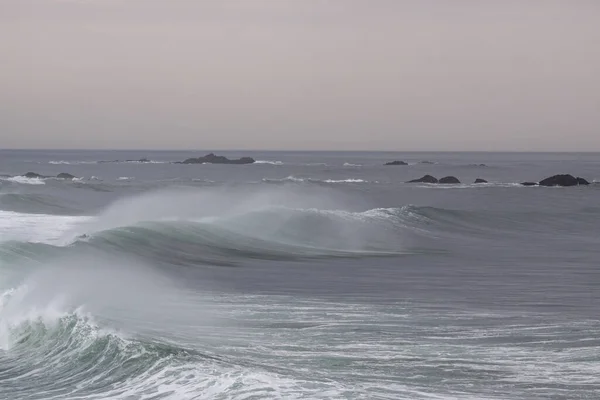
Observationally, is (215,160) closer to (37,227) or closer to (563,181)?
(563,181)

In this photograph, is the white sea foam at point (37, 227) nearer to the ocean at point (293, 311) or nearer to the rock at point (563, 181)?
the ocean at point (293, 311)

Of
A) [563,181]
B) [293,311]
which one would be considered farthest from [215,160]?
[293,311]

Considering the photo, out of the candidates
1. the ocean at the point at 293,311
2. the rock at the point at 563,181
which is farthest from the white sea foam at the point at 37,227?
the rock at the point at 563,181

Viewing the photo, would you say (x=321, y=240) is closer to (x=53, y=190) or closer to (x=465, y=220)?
→ (x=465, y=220)

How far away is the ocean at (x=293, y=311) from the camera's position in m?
10.8

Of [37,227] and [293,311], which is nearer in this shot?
[293,311]

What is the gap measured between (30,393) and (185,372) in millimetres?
1742

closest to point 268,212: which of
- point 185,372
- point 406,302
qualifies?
point 406,302

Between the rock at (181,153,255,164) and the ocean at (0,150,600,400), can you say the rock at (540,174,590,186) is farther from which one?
the rock at (181,153,255,164)

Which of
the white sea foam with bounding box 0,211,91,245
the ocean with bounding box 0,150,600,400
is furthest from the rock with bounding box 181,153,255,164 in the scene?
the ocean with bounding box 0,150,600,400

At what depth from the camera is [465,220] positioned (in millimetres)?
39250

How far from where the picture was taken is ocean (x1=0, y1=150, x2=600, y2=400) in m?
10.8

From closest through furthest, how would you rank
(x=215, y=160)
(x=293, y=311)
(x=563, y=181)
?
(x=293, y=311) < (x=563, y=181) < (x=215, y=160)

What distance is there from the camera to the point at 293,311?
51.5 feet
